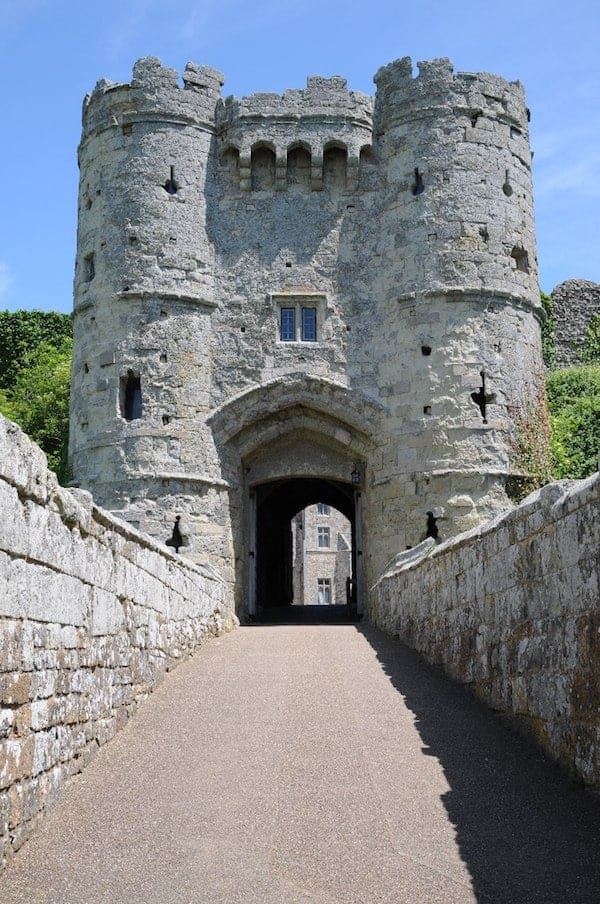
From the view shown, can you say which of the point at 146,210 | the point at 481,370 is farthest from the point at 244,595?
the point at 146,210

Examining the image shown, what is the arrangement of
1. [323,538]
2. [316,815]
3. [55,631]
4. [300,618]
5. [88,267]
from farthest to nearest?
[323,538], [300,618], [88,267], [55,631], [316,815]

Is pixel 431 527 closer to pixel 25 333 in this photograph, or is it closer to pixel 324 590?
pixel 25 333

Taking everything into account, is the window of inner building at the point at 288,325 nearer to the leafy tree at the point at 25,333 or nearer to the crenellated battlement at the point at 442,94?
the crenellated battlement at the point at 442,94

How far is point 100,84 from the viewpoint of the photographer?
21.7m

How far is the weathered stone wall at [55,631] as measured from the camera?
4773 millimetres

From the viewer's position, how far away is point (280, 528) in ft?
102

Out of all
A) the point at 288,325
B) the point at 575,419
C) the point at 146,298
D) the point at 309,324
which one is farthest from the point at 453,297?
the point at 575,419

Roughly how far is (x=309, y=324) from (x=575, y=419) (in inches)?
364

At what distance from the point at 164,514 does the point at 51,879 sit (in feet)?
49.9

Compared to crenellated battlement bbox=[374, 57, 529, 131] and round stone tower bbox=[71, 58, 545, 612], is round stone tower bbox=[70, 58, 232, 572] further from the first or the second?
crenellated battlement bbox=[374, 57, 529, 131]

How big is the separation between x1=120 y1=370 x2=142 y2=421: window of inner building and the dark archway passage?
357 centimetres

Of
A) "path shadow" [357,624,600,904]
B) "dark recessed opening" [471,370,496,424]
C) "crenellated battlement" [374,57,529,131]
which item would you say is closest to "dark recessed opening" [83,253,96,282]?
"crenellated battlement" [374,57,529,131]

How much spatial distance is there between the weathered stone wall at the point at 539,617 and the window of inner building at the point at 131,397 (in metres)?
11.5

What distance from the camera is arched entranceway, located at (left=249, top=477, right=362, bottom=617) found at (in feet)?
73.7
